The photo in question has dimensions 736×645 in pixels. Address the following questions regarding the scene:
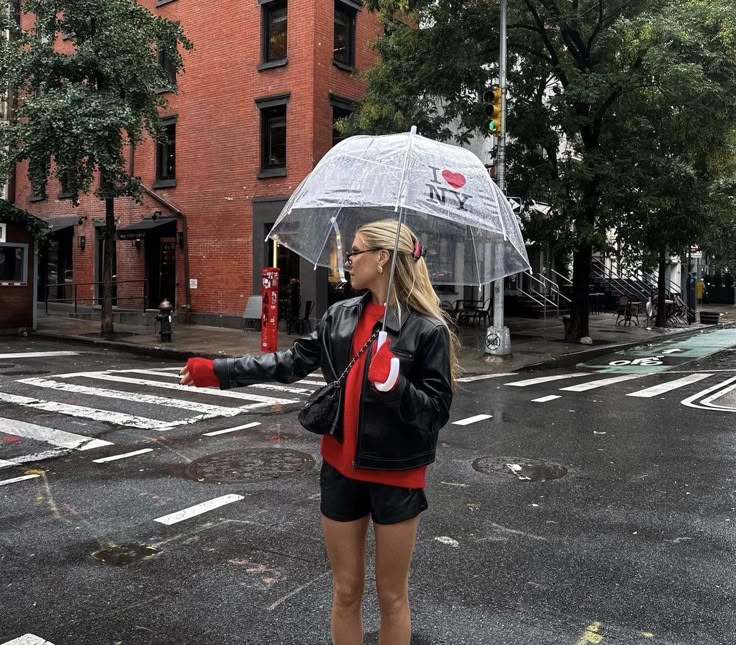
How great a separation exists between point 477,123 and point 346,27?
21.7 feet

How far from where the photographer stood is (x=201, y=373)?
9.30 feet

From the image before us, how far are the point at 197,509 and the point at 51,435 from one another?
3.21 meters

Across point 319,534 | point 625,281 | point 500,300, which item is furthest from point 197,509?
point 625,281

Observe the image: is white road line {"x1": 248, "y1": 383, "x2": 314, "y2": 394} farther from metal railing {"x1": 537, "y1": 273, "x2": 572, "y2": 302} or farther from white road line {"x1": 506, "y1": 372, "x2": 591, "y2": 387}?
metal railing {"x1": 537, "y1": 273, "x2": 572, "y2": 302}

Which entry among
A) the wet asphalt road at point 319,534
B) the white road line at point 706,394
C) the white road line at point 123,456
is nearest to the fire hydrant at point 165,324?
the wet asphalt road at point 319,534

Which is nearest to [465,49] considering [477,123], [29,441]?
[477,123]

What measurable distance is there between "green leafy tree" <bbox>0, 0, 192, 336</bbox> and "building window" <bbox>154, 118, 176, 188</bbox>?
5.48m

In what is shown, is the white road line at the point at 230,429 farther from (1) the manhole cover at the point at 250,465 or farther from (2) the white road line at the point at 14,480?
(2) the white road line at the point at 14,480

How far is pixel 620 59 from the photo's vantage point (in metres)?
17.7

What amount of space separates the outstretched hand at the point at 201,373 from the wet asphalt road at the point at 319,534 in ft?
4.38

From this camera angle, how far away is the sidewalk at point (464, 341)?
1556 centimetres

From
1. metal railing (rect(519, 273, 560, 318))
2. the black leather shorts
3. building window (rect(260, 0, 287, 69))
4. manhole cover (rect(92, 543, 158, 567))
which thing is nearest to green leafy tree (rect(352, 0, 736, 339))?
building window (rect(260, 0, 287, 69))

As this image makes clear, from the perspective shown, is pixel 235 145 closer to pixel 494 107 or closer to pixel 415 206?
pixel 494 107

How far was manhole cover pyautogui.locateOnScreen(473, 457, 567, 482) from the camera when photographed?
613 centimetres
